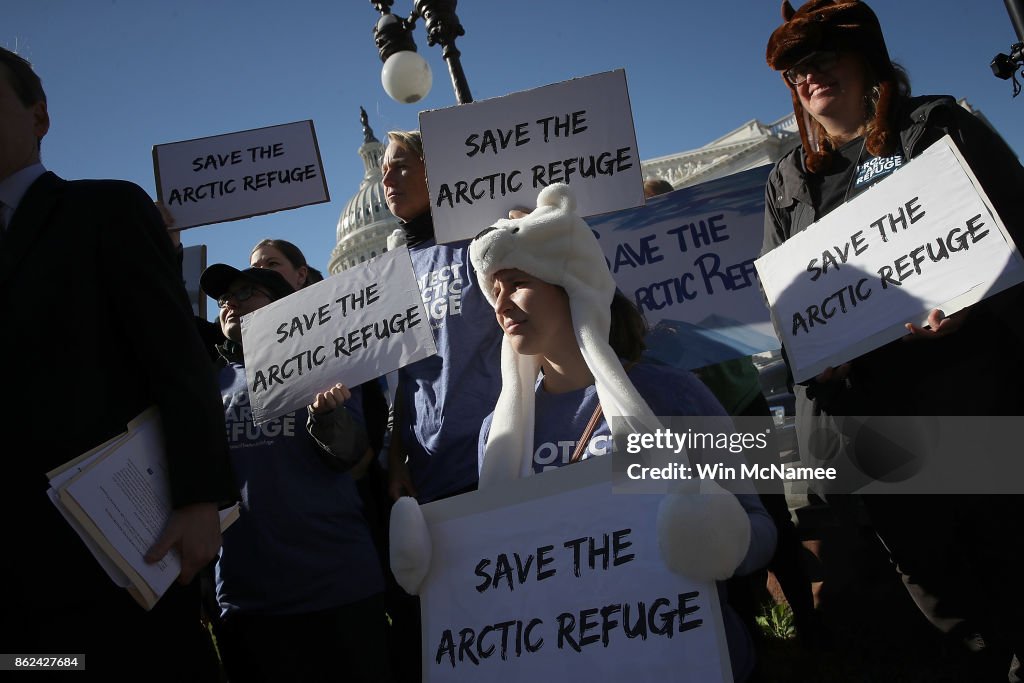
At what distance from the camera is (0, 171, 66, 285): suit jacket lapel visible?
72.6 inches

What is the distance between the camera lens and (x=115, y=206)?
200 centimetres

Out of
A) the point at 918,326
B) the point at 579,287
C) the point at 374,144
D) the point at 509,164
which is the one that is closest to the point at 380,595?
the point at 579,287

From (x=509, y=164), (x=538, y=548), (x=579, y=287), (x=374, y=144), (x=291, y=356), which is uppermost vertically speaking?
(x=374, y=144)

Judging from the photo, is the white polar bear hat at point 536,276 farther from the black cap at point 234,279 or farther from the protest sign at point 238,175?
the protest sign at point 238,175

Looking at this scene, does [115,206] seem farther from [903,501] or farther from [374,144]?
[374,144]

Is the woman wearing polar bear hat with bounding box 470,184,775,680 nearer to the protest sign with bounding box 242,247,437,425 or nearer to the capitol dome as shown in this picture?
the protest sign with bounding box 242,247,437,425

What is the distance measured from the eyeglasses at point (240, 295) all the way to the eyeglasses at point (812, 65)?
103 inches

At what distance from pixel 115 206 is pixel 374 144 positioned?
88.6 m

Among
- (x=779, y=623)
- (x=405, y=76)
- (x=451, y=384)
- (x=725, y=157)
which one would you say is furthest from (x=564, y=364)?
(x=725, y=157)

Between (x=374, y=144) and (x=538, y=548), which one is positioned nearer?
(x=538, y=548)

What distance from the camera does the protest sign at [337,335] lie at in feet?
9.53

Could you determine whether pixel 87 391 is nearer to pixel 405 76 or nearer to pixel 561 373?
pixel 561 373

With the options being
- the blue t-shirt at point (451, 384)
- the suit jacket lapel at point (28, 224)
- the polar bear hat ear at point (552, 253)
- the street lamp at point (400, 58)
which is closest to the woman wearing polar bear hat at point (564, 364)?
the polar bear hat ear at point (552, 253)

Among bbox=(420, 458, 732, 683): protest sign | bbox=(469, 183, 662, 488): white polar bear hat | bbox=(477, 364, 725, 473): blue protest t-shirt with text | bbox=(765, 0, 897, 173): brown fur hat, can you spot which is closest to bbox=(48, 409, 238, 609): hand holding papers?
bbox=(420, 458, 732, 683): protest sign
